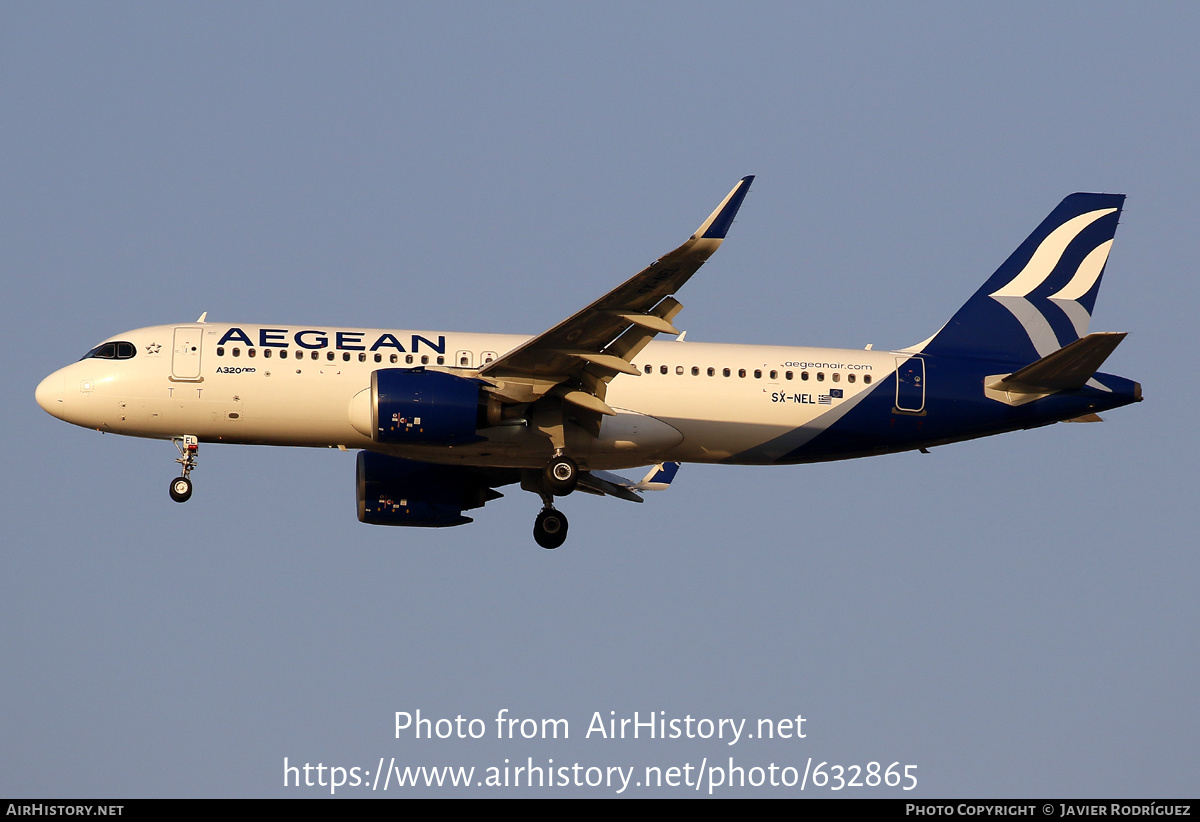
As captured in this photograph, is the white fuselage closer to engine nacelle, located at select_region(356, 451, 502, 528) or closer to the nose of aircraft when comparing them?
the nose of aircraft

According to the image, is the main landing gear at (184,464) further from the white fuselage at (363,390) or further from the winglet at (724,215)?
the winglet at (724,215)

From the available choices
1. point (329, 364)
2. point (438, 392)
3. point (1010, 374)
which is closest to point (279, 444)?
point (329, 364)

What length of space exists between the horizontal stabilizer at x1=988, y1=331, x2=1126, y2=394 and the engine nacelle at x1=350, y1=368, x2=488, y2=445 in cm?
1296

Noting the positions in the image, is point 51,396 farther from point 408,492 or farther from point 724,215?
point 724,215

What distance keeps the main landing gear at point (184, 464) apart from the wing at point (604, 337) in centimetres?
741

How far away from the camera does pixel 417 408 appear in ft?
111

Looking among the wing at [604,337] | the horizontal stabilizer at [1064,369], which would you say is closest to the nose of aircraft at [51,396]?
the wing at [604,337]

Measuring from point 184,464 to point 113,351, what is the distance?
10.6ft

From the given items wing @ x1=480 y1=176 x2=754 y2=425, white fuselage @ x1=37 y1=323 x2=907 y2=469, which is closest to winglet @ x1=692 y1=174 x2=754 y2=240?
wing @ x1=480 y1=176 x2=754 y2=425

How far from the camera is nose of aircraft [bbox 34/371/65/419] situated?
36906mm

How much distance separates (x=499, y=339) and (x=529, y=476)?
428 centimetres

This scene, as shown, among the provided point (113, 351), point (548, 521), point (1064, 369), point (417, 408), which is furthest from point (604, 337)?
point (113, 351)

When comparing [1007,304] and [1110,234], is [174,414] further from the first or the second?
[1110,234]

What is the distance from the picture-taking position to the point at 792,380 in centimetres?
3722
